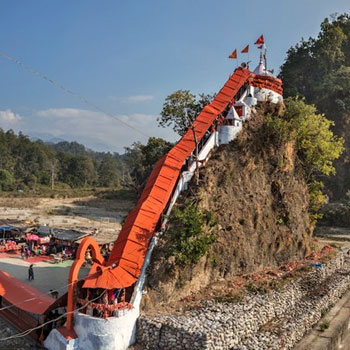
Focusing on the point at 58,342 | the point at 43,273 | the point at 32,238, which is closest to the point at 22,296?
the point at 58,342

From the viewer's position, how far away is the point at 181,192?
18609mm

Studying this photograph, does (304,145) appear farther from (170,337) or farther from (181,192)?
(170,337)

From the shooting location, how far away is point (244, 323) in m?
14.9

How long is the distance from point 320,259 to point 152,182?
1397cm

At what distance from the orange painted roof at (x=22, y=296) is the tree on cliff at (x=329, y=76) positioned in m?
49.5

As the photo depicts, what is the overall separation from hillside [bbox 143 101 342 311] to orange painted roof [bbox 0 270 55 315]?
4.53 m

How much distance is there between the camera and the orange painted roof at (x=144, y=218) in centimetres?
1453

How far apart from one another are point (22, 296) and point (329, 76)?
57812mm

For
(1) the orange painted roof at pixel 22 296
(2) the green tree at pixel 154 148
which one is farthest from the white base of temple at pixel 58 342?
(2) the green tree at pixel 154 148

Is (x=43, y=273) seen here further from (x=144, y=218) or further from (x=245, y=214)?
(x=245, y=214)

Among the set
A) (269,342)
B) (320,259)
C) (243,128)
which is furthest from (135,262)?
(320,259)

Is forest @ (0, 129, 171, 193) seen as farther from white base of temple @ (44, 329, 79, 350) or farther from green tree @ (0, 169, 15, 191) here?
white base of temple @ (44, 329, 79, 350)

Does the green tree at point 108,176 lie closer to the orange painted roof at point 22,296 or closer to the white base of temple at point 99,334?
the orange painted roof at point 22,296

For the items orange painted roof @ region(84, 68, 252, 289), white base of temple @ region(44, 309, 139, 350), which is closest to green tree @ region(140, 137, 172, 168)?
orange painted roof @ region(84, 68, 252, 289)
